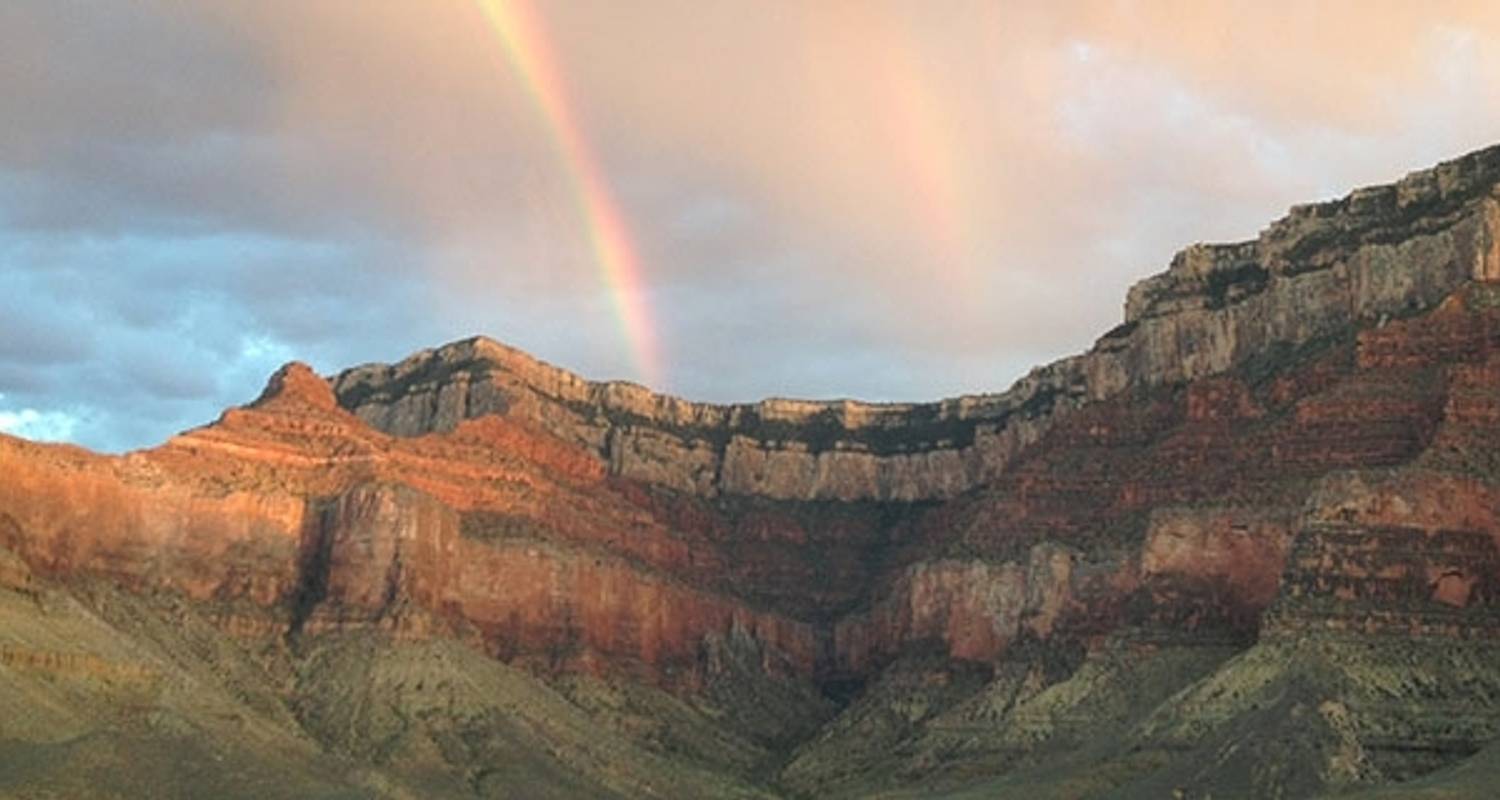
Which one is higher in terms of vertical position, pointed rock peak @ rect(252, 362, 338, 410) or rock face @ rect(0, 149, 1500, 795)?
pointed rock peak @ rect(252, 362, 338, 410)

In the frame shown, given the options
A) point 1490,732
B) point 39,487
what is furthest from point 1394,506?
point 39,487

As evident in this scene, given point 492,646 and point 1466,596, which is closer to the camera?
point 1466,596

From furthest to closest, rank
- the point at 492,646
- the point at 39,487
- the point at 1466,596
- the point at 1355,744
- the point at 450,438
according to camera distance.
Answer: the point at 450,438 → the point at 492,646 → the point at 39,487 → the point at 1466,596 → the point at 1355,744

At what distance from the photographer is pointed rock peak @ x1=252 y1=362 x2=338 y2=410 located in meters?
186

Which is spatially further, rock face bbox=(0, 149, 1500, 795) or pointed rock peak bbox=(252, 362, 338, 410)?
pointed rock peak bbox=(252, 362, 338, 410)

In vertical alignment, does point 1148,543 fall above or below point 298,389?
below

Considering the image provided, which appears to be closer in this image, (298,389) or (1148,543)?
(1148,543)

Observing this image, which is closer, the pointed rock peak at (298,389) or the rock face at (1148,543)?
the rock face at (1148,543)

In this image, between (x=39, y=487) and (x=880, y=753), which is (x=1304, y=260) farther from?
(x=39, y=487)

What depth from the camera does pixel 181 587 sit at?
534 feet

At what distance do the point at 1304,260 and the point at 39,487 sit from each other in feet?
340

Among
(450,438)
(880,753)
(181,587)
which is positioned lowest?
(880,753)

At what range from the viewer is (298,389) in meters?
188

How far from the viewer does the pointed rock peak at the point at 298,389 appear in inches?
7343
